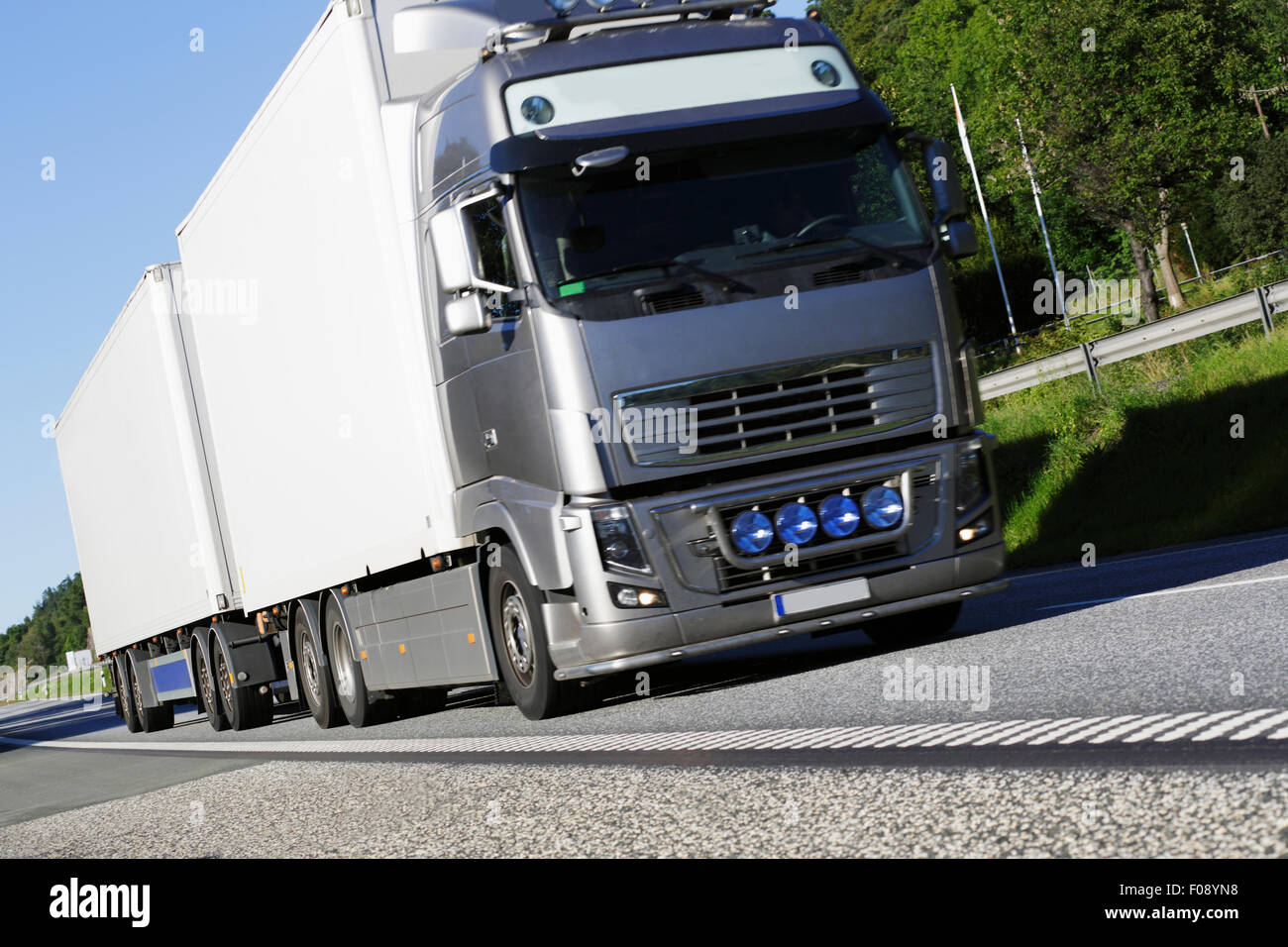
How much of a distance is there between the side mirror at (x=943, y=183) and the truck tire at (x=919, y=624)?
2.49 metres

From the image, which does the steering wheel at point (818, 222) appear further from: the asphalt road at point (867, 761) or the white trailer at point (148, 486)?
the white trailer at point (148, 486)

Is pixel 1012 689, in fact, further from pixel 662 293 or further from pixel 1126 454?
pixel 1126 454

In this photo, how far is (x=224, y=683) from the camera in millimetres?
15703

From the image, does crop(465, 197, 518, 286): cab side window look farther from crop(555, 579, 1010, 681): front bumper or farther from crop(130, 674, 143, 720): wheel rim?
crop(130, 674, 143, 720): wheel rim

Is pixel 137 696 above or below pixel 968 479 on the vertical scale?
below

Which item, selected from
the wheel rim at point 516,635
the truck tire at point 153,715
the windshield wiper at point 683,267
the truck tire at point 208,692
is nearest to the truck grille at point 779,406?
the windshield wiper at point 683,267

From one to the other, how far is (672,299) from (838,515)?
1.48 meters

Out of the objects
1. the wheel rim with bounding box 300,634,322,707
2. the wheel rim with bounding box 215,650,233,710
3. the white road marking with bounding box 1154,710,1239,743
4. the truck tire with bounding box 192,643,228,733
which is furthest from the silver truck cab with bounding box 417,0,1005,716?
the truck tire with bounding box 192,643,228,733

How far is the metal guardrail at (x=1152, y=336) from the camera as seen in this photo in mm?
17953

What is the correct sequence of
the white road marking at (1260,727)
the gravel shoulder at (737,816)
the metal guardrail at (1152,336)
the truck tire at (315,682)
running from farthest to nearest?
the metal guardrail at (1152,336) < the truck tire at (315,682) < the white road marking at (1260,727) < the gravel shoulder at (737,816)

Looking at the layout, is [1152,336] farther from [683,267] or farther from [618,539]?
[618,539]

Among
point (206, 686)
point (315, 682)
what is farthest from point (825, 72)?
point (206, 686)

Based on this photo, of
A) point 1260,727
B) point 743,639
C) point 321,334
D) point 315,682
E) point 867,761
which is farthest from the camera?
point 315,682

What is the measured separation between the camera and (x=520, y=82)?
27.1 feet
